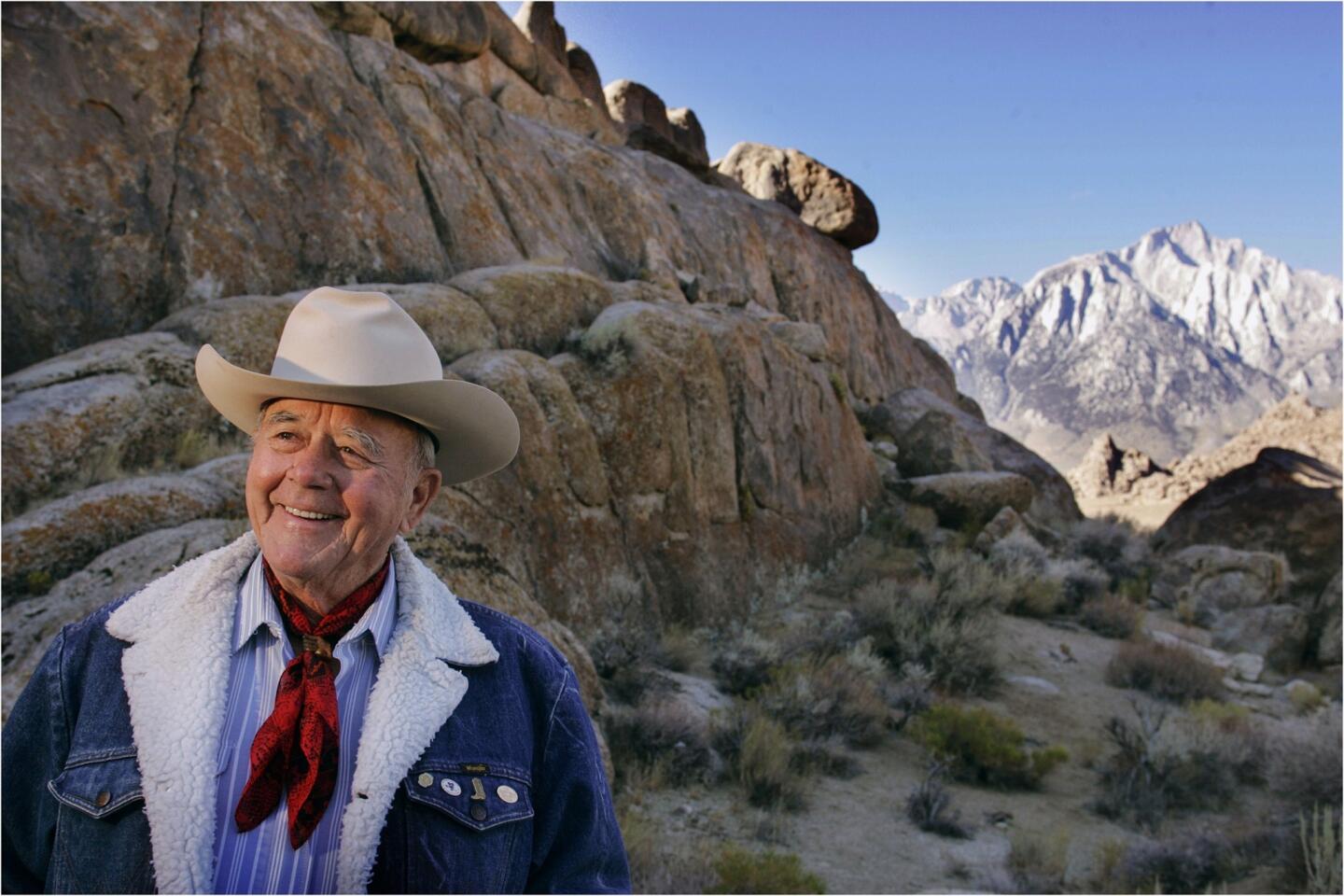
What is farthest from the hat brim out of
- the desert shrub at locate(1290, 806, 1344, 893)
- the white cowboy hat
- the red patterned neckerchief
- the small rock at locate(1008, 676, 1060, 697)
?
the small rock at locate(1008, 676, 1060, 697)

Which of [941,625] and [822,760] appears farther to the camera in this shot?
[941,625]

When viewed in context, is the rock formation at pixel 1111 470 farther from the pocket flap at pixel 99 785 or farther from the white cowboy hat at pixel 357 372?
the pocket flap at pixel 99 785

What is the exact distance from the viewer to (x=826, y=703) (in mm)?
8469

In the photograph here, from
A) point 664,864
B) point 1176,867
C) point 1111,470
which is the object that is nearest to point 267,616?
point 664,864

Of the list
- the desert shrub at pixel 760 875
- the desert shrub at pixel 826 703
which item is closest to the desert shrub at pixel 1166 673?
the desert shrub at pixel 826 703

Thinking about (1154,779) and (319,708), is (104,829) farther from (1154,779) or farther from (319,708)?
(1154,779)

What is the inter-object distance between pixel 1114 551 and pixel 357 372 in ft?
59.4

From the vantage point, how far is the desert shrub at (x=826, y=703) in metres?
8.34

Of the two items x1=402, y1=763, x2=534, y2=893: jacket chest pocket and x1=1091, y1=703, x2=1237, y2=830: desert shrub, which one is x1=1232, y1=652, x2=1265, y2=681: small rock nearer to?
x1=1091, y1=703, x2=1237, y2=830: desert shrub

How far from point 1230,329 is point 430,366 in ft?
647

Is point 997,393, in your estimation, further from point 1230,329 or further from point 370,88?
point 370,88

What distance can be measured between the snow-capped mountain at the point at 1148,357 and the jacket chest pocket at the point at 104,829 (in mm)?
111233

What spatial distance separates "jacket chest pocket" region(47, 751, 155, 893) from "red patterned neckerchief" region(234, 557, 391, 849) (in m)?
0.19

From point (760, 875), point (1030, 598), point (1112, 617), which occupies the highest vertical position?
point (1030, 598)
